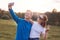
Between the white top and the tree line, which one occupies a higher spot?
the tree line

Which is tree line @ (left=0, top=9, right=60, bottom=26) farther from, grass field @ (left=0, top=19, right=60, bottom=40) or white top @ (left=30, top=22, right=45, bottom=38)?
white top @ (left=30, top=22, right=45, bottom=38)

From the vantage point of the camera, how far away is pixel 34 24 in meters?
1.90

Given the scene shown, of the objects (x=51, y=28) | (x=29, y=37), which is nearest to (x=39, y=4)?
(x=51, y=28)

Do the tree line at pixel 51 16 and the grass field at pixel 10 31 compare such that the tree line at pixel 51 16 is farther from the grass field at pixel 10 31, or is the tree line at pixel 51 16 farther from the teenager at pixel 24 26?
the teenager at pixel 24 26

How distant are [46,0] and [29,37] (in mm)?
498

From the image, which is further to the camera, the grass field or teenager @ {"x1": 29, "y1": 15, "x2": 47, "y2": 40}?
the grass field

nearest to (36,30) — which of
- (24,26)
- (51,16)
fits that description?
(24,26)

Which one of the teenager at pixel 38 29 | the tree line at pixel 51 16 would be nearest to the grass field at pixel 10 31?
the tree line at pixel 51 16

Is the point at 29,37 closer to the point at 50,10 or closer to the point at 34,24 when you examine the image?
the point at 34,24

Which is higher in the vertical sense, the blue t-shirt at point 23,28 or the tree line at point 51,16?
the tree line at point 51,16

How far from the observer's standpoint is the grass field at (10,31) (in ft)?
7.02

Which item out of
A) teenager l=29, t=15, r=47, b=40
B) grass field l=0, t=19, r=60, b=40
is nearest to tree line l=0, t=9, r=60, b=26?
grass field l=0, t=19, r=60, b=40

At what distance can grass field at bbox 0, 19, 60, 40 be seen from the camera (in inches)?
84.2

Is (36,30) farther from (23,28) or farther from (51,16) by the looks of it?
(51,16)
